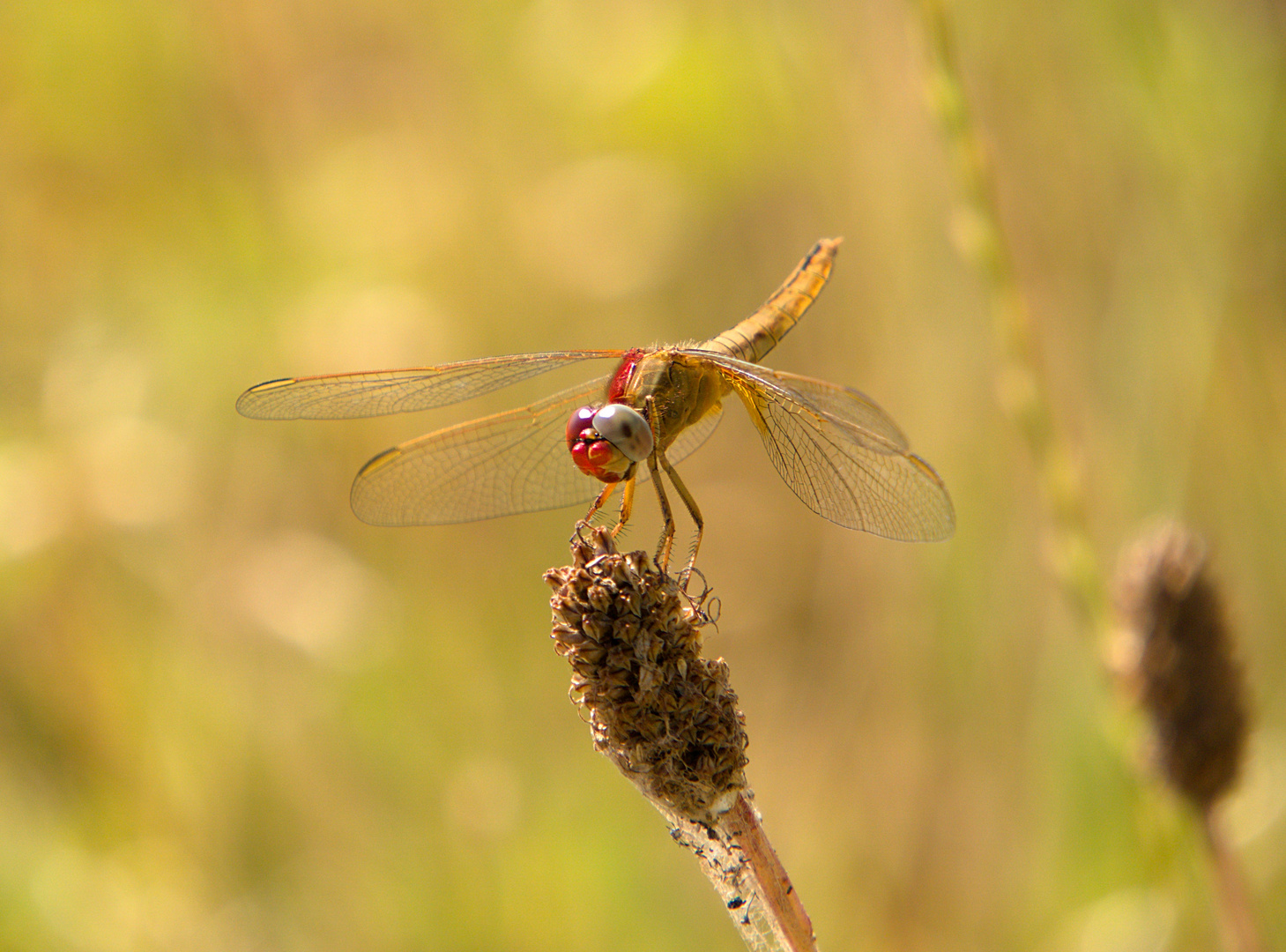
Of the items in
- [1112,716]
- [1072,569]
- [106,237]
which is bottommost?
[1112,716]

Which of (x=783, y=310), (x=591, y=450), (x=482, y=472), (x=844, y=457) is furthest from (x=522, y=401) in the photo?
(x=844, y=457)

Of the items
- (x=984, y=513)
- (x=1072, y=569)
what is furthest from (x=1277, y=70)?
(x=1072, y=569)

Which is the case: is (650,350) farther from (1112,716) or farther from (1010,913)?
(1010,913)

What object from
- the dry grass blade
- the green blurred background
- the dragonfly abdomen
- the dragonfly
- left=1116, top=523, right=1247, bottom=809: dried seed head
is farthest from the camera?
the dragonfly abdomen

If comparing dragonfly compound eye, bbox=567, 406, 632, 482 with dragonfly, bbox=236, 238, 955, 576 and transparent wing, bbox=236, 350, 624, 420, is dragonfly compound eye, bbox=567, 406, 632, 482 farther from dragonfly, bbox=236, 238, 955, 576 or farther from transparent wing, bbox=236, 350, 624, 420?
transparent wing, bbox=236, 350, 624, 420

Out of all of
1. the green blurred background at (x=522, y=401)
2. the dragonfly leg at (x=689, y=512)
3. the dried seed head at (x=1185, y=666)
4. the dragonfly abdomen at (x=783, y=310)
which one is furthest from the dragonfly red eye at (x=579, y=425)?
the dried seed head at (x=1185, y=666)

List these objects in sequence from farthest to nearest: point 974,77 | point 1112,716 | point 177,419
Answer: point 974,77 → point 177,419 → point 1112,716

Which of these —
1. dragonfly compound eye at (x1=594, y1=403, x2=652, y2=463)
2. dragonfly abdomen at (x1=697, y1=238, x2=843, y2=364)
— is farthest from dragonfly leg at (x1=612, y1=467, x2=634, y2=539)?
dragonfly abdomen at (x1=697, y1=238, x2=843, y2=364)
